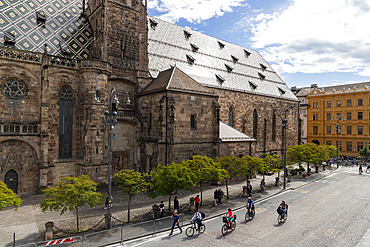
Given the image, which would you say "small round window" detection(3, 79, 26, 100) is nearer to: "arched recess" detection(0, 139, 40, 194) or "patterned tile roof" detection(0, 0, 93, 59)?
"patterned tile roof" detection(0, 0, 93, 59)

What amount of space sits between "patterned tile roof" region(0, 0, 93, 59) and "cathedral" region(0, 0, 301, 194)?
4.2 inches

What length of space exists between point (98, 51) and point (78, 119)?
341 inches

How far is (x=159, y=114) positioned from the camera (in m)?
26.0

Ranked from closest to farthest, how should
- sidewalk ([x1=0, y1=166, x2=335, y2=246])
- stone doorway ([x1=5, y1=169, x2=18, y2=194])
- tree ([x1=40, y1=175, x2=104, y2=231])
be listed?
1. tree ([x1=40, y1=175, x2=104, y2=231])
2. sidewalk ([x1=0, y1=166, x2=335, y2=246])
3. stone doorway ([x1=5, y1=169, x2=18, y2=194])

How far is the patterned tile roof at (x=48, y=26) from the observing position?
985 inches

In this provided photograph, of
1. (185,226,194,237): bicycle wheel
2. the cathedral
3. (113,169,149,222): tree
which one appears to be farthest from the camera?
the cathedral

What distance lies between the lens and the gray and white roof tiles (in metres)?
35.5

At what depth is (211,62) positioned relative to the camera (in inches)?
1625

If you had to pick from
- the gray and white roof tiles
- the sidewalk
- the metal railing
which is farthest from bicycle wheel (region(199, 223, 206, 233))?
the gray and white roof tiles

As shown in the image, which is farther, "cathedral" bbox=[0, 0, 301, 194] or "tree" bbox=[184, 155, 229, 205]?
"cathedral" bbox=[0, 0, 301, 194]

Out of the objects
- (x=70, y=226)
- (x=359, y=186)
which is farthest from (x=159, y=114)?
(x=359, y=186)

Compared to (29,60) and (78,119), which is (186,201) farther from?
(29,60)

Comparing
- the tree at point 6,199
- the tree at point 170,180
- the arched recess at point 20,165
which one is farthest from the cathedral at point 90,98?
the tree at point 6,199

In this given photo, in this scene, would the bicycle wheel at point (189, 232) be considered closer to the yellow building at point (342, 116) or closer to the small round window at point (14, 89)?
the small round window at point (14, 89)
